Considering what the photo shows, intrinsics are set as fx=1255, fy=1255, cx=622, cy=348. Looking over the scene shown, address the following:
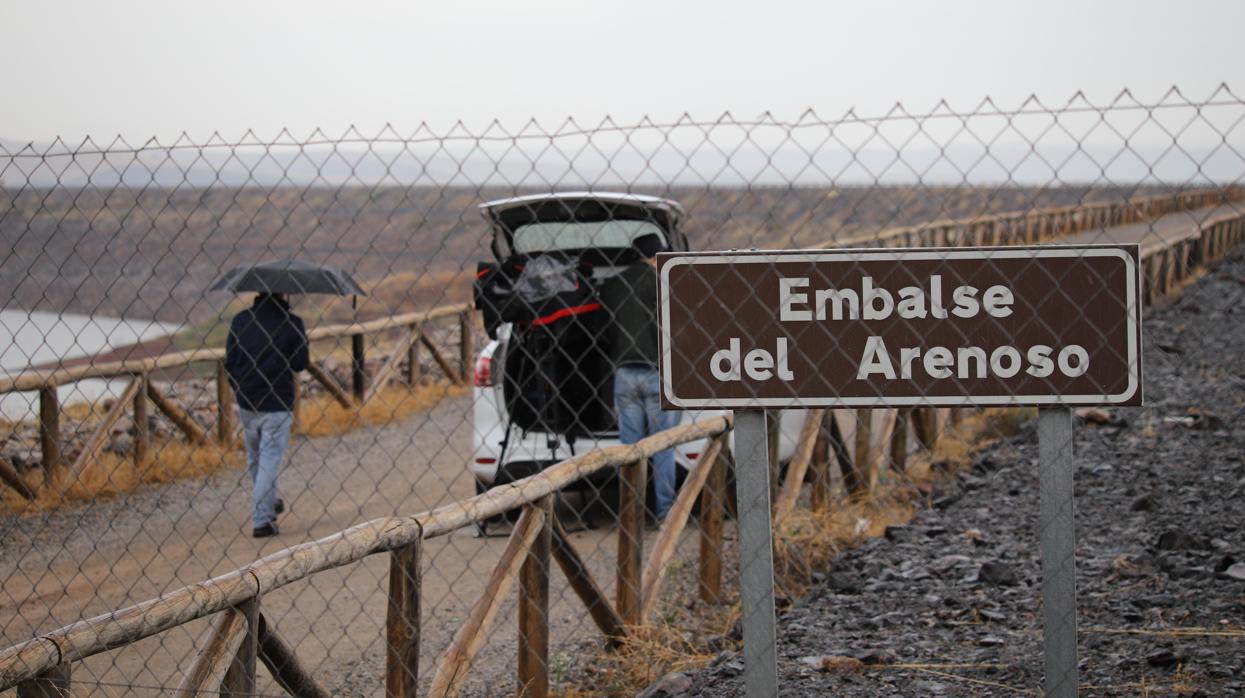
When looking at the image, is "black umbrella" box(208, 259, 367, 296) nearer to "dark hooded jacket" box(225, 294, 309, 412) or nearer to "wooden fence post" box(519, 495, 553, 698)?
"dark hooded jacket" box(225, 294, 309, 412)

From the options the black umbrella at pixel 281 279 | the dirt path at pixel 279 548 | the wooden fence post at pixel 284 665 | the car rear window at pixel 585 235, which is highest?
the car rear window at pixel 585 235

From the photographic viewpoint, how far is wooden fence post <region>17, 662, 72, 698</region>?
310cm

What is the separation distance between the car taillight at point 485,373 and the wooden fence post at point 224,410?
3544 mm

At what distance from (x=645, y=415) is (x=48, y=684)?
16.3 feet

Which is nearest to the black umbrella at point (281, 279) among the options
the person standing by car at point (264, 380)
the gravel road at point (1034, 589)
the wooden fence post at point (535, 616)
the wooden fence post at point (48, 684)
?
the person standing by car at point (264, 380)

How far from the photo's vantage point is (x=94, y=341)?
1252 inches

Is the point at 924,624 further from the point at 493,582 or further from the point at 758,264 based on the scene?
the point at 758,264

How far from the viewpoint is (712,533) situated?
6348mm

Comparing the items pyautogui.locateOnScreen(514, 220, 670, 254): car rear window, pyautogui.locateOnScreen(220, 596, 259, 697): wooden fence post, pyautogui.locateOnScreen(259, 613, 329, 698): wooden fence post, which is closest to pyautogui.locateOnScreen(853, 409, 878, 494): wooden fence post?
pyautogui.locateOnScreen(514, 220, 670, 254): car rear window

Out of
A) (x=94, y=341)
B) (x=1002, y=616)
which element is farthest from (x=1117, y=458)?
(x=94, y=341)

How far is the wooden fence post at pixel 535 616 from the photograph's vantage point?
4.73 metres

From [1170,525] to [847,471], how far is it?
7.14 feet

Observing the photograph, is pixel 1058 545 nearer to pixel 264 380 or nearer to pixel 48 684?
pixel 48 684

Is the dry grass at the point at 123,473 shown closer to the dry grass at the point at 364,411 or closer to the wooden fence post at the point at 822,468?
the dry grass at the point at 364,411
